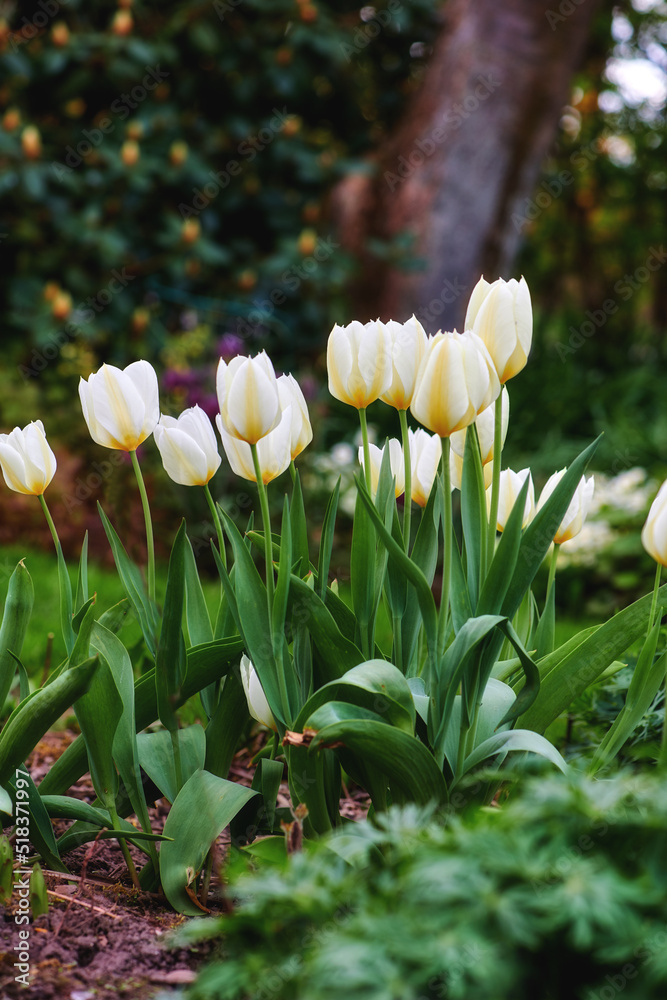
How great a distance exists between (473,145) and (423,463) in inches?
181

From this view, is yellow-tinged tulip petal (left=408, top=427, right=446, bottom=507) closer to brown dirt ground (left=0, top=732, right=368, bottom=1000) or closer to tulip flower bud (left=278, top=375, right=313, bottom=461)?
tulip flower bud (left=278, top=375, right=313, bottom=461)

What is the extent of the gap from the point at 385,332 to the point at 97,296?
14.3 ft

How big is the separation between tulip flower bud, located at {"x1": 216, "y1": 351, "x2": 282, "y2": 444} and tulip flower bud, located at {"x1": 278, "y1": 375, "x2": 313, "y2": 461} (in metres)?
0.12

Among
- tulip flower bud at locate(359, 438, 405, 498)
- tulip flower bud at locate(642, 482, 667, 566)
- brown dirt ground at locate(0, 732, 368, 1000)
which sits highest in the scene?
tulip flower bud at locate(642, 482, 667, 566)

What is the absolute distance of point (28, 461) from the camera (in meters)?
1.41

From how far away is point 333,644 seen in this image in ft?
4.33

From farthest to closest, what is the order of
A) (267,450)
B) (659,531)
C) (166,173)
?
(166,173)
(267,450)
(659,531)

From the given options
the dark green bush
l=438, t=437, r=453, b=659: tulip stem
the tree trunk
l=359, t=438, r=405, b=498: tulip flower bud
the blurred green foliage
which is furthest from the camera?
the tree trunk

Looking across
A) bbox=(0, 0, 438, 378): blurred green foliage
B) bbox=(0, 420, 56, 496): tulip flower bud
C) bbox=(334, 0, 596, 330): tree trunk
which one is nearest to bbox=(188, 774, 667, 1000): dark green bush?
bbox=(0, 420, 56, 496): tulip flower bud

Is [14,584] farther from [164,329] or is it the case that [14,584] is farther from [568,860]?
[164,329]

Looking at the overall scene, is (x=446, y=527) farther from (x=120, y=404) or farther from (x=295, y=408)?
(x=120, y=404)

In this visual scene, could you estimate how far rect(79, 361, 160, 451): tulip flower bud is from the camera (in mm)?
1298

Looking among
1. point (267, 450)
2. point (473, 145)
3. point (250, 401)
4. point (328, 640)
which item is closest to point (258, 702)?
point (328, 640)

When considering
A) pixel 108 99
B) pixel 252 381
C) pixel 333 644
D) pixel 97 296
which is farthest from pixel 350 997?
pixel 108 99
